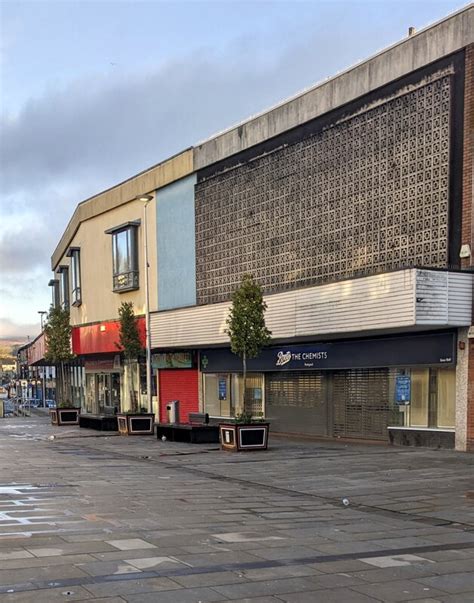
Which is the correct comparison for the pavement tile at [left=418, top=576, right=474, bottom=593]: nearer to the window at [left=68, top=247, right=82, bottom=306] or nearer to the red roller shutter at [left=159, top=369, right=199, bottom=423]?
the red roller shutter at [left=159, top=369, right=199, bottom=423]

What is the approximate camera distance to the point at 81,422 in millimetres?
29906

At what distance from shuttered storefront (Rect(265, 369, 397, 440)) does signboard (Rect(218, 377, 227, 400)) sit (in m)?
2.97

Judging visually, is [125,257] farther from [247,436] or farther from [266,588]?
[266,588]

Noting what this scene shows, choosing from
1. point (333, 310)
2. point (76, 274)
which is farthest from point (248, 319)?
point (76, 274)

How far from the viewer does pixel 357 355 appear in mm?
20094

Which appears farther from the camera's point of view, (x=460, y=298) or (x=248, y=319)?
(x=248, y=319)

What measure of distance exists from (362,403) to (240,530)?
12.8 m

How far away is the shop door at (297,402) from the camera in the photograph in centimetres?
2214

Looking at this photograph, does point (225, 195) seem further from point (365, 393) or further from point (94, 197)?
point (94, 197)

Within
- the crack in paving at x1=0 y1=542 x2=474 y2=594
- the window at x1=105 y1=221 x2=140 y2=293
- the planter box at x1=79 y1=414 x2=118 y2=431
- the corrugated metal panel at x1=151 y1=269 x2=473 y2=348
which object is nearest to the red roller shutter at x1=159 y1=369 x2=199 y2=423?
the planter box at x1=79 y1=414 x2=118 y2=431

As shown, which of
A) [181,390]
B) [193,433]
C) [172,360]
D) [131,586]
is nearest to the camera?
[131,586]

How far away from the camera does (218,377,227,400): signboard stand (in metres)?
27.5

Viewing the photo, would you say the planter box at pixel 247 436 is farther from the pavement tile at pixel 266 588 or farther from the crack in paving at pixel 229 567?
the pavement tile at pixel 266 588

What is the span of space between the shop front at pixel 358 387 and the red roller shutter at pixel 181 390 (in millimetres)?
2905
